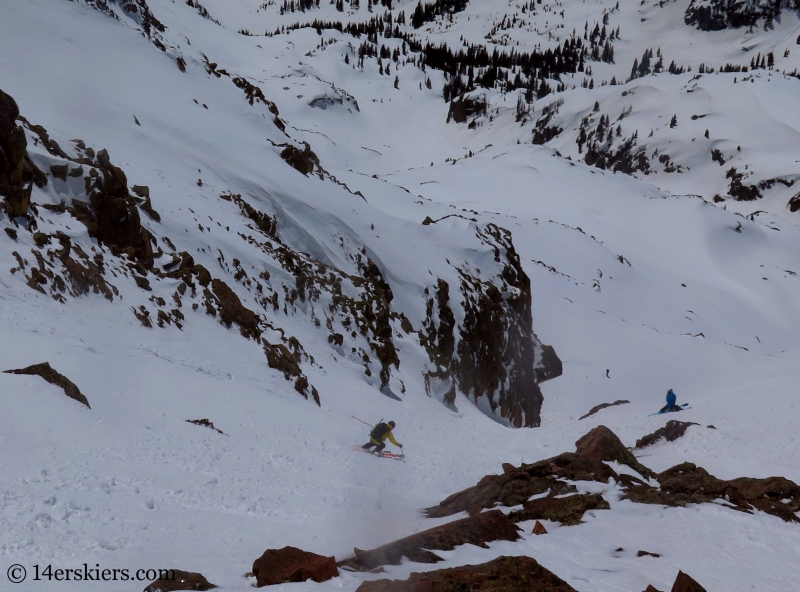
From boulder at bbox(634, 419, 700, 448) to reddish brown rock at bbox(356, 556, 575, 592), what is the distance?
599 inches

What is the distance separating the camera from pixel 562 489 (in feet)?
38.0

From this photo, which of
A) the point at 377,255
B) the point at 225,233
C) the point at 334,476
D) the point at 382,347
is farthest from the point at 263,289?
the point at 334,476

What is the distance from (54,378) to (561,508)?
981 centimetres

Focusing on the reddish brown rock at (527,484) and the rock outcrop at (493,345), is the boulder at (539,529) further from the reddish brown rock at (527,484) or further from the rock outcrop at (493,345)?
the rock outcrop at (493,345)

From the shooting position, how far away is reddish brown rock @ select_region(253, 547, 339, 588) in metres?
6.41

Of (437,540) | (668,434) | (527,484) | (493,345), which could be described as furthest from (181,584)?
(493,345)

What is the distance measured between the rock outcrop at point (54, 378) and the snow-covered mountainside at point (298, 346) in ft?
0.24

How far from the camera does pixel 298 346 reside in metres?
23.7

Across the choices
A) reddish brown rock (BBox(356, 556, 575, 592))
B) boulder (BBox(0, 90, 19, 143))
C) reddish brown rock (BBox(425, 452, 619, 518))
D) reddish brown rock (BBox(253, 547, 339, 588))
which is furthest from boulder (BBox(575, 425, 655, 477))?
boulder (BBox(0, 90, 19, 143))

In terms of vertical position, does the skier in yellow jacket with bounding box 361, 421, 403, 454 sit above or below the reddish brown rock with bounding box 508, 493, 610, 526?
below

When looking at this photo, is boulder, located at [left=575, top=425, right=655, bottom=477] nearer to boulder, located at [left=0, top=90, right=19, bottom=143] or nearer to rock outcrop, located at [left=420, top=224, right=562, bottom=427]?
rock outcrop, located at [left=420, top=224, right=562, bottom=427]

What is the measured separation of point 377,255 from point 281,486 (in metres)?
24.1

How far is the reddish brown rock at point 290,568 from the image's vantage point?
6.41m

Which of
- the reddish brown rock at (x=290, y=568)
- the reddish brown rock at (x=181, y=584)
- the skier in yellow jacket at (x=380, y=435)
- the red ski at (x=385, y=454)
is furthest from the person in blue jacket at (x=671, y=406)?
the reddish brown rock at (x=181, y=584)
